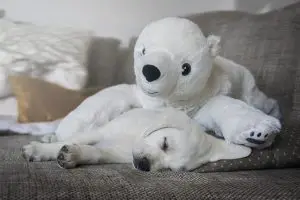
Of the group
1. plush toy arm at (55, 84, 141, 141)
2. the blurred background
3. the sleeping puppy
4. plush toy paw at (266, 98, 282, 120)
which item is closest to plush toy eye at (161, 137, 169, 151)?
the sleeping puppy

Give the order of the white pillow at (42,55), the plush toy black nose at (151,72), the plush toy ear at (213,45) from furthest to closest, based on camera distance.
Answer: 1. the white pillow at (42,55)
2. the plush toy ear at (213,45)
3. the plush toy black nose at (151,72)

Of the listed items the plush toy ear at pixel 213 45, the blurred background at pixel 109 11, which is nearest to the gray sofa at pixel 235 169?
the plush toy ear at pixel 213 45

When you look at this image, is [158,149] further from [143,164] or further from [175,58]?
[175,58]

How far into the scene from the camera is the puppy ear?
3.18 ft

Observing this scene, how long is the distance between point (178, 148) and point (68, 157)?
23cm

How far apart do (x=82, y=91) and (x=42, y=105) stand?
17cm

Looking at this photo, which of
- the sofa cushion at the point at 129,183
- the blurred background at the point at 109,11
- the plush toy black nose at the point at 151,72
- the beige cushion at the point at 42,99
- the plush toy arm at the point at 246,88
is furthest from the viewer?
the blurred background at the point at 109,11

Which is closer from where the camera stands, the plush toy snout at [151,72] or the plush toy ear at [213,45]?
the plush toy snout at [151,72]

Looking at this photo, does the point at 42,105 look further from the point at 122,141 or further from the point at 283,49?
the point at 283,49

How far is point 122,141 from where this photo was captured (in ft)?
3.58

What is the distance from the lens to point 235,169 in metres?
0.97

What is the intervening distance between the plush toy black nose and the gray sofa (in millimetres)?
200

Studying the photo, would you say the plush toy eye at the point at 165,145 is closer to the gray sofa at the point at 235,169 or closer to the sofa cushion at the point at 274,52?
the gray sofa at the point at 235,169

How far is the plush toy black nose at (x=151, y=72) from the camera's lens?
3.27 feet
